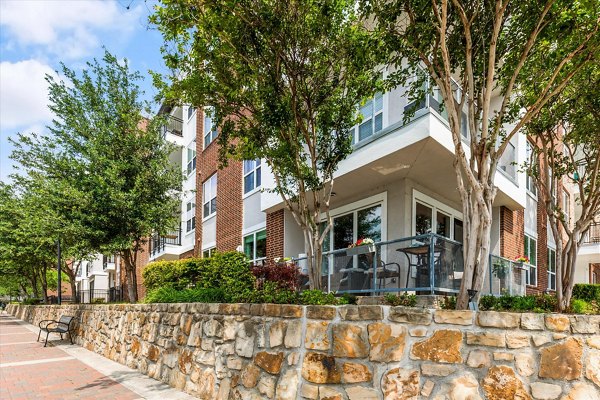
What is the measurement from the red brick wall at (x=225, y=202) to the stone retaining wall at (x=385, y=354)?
942 centimetres

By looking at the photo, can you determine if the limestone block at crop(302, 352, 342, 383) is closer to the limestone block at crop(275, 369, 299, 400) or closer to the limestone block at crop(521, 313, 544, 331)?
the limestone block at crop(275, 369, 299, 400)

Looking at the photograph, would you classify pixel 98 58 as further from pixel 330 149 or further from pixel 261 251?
pixel 330 149

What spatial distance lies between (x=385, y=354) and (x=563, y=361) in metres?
1.65

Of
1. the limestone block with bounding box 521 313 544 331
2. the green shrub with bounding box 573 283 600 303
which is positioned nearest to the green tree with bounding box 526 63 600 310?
the limestone block with bounding box 521 313 544 331

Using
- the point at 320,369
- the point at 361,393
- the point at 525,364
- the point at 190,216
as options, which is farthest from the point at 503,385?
the point at 190,216

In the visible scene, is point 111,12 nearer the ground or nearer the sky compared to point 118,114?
nearer the ground

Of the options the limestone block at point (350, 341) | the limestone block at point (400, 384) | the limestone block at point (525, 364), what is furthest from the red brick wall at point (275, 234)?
the limestone block at point (525, 364)

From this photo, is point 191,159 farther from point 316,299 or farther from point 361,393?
point 361,393

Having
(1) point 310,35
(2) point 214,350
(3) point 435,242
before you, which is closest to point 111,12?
(1) point 310,35

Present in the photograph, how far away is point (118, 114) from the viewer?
14.4 m

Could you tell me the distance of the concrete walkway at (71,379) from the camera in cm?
706

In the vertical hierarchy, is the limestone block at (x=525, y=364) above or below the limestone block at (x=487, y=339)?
below

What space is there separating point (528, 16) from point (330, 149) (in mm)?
3527

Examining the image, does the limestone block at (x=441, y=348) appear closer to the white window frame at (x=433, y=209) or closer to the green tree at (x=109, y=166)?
the white window frame at (x=433, y=209)
